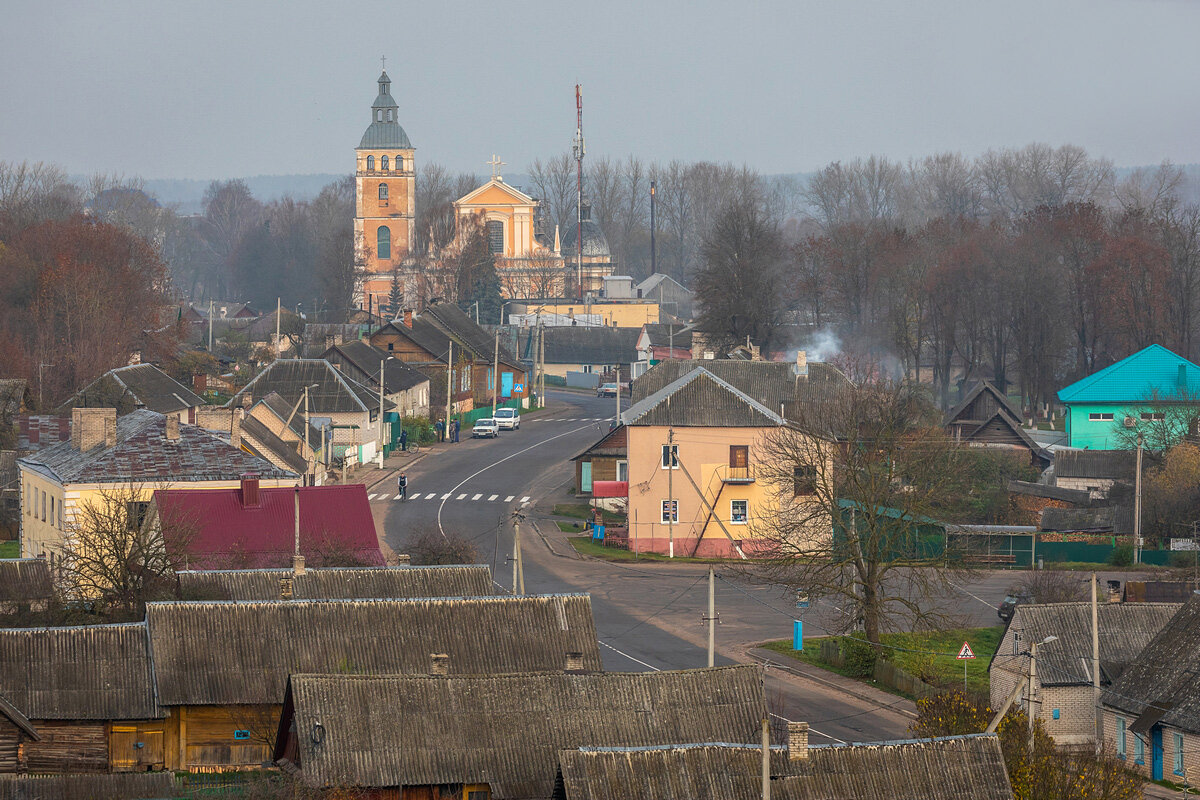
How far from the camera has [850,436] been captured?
40875mm

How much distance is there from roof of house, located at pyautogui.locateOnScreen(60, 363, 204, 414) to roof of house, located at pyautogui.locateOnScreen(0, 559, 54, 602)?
71.0 ft

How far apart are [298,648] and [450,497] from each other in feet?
99.5

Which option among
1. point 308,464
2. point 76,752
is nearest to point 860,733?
point 76,752

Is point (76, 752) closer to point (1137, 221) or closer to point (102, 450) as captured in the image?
point (102, 450)

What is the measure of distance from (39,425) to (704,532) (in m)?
23.6

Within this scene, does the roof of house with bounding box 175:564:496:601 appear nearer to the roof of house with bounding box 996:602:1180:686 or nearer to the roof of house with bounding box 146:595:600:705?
the roof of house with bounding box 146:595:600:705

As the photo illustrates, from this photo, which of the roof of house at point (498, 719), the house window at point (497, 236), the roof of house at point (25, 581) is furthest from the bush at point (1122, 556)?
the house window at point (497, 236)

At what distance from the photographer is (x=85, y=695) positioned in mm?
26547

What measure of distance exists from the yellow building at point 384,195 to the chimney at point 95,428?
89378 millimetres

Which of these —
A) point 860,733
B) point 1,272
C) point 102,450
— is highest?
point 1,272

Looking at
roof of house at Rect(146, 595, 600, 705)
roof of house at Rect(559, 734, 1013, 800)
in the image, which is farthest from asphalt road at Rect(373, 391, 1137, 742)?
roof of house at Rect(559, 734, 1013, 800)

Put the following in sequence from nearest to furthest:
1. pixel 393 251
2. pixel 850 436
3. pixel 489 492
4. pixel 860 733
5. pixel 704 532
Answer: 1. pixel 860 733
2. pixel 850 436
3. pixel 704 532
4. pixel 489 492
5. pixel 393 251

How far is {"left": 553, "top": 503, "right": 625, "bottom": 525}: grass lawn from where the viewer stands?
54.3m

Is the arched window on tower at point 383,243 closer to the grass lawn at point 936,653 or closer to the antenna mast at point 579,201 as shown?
the antenna mast at point 579,201
